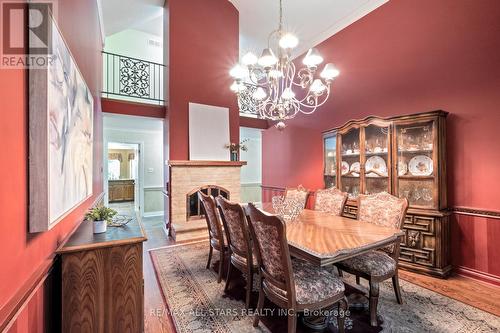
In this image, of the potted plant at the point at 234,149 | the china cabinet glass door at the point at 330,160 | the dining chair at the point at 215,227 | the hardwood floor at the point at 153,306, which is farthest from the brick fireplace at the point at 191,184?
the china cabinet glass door at the point at 330,160

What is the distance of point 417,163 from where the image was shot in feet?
10.0

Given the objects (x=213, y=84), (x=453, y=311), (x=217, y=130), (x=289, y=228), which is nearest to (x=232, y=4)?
(x=213, y=84)

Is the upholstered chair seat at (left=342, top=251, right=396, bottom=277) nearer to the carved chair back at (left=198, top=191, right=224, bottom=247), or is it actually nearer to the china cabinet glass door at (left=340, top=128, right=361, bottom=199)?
the carved chair back at (left=198, top=191, right=224, bottom=247)

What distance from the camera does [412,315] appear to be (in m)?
2.01

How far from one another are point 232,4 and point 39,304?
5.59 metres

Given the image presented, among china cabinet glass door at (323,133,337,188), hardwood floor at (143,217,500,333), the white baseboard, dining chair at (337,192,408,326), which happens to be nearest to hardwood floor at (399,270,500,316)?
hardwood floor at (143,217,500,333)

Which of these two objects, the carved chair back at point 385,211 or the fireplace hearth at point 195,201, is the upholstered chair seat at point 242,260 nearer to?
the carved chair back at point 385,211

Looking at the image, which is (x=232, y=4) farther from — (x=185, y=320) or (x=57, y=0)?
(x=185, y=320)

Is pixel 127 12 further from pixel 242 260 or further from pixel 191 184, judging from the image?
Answer: pixel 242 260

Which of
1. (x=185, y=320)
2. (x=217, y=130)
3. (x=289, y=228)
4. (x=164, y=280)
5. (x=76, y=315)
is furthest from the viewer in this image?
(x=217, y=130)

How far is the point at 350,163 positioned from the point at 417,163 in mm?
940

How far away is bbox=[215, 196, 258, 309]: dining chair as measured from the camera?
2.07 meters

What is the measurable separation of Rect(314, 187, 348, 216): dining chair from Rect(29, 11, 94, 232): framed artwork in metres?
2.65

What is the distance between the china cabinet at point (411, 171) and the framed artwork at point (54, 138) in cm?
347
